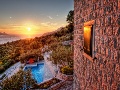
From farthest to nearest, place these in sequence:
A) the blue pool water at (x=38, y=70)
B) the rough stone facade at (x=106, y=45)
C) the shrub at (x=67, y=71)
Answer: the blue pool water at (x=38, y=70)
the shrub at (x=67, y=71)
the rough stone facade at (x=106, y=45)

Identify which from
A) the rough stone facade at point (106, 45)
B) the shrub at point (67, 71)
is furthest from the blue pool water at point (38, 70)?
the rough stone facade at point (106, 45)

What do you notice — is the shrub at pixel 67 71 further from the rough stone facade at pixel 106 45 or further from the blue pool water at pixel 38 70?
the rough stone facade at pixel 106 45

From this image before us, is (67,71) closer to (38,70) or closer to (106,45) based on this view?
(38,70)

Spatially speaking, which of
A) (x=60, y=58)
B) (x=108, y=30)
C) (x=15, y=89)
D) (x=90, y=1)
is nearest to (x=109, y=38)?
(x=108, y=30)

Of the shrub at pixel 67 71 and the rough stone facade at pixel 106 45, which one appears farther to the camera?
the shrub at pixel 67 71

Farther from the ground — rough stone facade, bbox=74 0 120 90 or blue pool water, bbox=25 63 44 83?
rough stone facade, bbox=74 0 120 90

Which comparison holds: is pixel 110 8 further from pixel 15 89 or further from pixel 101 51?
pixel 15 89

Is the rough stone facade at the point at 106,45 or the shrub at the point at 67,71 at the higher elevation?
the rough stone facade at the point at 106,45

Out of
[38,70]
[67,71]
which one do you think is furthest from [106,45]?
[38,70]

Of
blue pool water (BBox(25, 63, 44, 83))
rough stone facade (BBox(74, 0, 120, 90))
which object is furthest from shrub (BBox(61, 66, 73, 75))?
rough stone facade (BBox(74, 0, 120, 90))

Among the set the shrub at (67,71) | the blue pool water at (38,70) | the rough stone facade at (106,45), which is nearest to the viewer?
the rough stone facade at (106,45)

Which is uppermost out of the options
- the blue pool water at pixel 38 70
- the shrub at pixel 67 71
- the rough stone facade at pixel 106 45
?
the rough stone facade at pixel 106 45

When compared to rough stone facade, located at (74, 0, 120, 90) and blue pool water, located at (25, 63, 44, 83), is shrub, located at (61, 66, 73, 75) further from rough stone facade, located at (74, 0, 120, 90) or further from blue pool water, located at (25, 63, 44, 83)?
rough stone facade, located at (74, 0, 120, 90)

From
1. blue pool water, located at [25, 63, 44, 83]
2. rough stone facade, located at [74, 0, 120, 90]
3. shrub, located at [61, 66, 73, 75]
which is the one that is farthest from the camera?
blue pool water, located at [25, 63, 44, 83]
